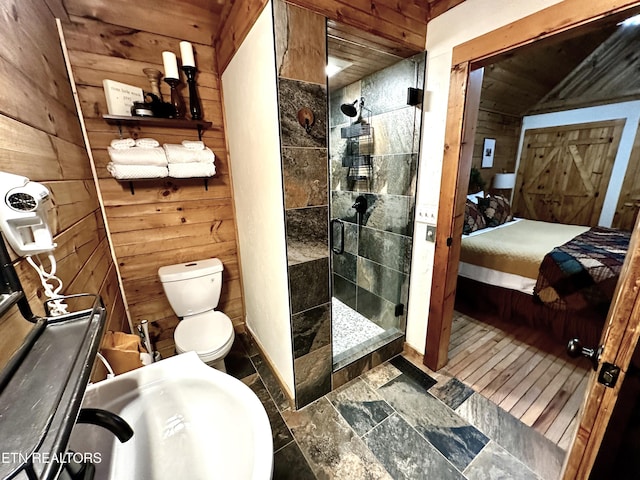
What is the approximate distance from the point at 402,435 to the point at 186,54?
8.67 ft

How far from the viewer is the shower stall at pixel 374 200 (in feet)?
5.92

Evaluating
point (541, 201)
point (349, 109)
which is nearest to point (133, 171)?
point (349, 109)

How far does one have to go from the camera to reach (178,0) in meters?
1.64

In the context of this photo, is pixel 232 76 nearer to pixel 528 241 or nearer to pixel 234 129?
pixel 234 129

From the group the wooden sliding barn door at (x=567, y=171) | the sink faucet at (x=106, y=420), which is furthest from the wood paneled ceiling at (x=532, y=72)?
the sink faucet at (x=106, y=420)

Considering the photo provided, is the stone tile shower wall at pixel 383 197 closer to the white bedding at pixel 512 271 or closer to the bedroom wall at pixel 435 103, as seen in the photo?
the bedroom wall at pixel 435 103

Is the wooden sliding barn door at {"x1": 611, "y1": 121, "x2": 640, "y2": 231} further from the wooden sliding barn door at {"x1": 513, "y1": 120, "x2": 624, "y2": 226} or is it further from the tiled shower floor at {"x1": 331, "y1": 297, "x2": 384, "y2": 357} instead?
the tiled shower floor at {"x1": 331, "y1": 297, "x2": 384, "y2": 357}

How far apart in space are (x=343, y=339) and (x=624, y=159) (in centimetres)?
509

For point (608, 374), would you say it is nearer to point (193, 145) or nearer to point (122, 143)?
point (193, 145)

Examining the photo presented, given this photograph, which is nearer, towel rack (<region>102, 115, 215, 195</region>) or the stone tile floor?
the stone tile floor

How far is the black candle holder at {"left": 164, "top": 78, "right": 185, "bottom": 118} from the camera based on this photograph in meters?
1.65

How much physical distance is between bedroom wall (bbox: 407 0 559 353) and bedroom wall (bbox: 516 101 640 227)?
4395 mm

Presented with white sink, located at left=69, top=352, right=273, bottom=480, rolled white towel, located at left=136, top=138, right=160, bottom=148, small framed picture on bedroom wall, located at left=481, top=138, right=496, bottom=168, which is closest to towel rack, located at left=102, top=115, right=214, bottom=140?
rolled white towel, located at left=136, top=138, right=160, bottom=148

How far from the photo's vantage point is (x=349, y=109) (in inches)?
86.9
